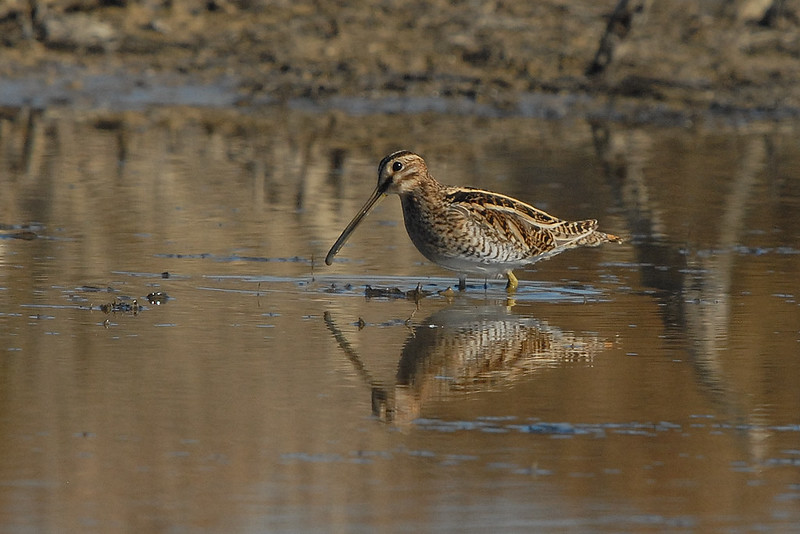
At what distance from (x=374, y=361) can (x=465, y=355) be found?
44cm

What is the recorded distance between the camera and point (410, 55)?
67.3ft

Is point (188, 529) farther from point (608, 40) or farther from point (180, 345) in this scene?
point (608, 40)

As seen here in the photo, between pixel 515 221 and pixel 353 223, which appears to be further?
pixel 353 223

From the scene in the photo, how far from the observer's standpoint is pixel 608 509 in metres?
5.20

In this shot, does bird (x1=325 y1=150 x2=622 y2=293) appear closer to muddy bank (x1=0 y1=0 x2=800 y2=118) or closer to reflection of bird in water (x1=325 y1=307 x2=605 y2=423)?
reflection of bird in water (x1=325 y1=307 x2=605 y2=423)

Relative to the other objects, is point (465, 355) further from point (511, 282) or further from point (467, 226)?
point (511, 282)

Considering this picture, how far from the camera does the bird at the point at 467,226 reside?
924cm

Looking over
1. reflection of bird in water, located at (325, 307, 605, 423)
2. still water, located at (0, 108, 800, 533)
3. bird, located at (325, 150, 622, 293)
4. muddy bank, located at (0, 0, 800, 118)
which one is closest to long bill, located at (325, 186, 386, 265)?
bird, located at (325, 150, 622, 293)

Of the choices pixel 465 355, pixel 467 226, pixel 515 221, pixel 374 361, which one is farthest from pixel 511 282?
pixel 374 361

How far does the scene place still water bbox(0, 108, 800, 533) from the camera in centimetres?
528

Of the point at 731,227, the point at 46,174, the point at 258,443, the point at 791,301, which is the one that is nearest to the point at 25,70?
the point at 46,174

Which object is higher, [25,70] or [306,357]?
[25,70]

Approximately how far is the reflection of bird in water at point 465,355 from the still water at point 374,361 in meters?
0.02

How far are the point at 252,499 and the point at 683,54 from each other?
16.4 meters
